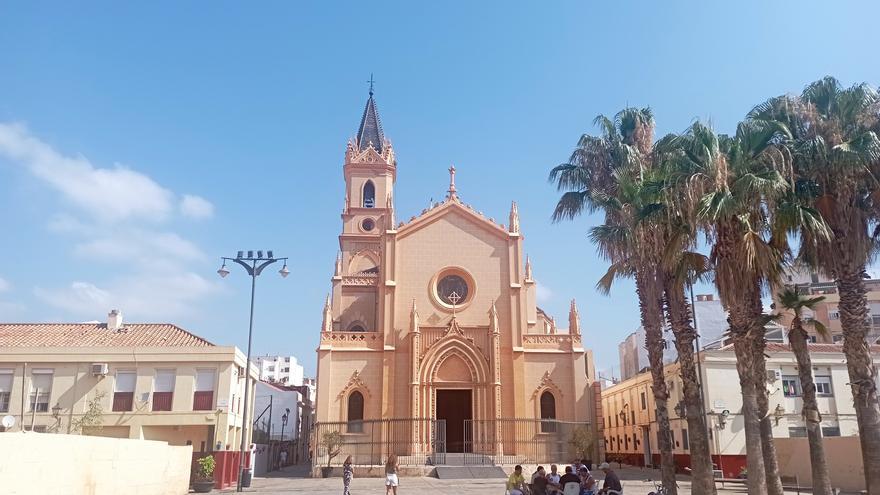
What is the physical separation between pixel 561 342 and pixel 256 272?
1869 cm

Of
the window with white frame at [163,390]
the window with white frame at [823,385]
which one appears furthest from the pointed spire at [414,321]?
the window with white frame at [823,385]

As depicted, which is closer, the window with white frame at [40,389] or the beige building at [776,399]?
the window with white frame at [40,389]

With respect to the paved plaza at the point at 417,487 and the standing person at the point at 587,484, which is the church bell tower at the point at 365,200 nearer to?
the paved plaza at the point at 417,487

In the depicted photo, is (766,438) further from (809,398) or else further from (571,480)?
(571,480)

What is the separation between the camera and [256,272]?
85.1 ft

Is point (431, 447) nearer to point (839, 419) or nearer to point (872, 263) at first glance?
point (839, 419)

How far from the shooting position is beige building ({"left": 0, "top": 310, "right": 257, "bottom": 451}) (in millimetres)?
30391

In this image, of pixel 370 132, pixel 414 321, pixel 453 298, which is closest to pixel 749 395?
pixel 414 321

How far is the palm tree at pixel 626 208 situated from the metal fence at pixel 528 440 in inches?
599

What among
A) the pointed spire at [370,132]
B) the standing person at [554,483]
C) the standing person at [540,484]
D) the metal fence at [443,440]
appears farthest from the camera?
the pointed spire at [370,132]

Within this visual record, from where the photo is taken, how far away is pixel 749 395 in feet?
51.3

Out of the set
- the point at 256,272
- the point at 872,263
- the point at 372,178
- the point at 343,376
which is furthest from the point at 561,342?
the point at 372,178

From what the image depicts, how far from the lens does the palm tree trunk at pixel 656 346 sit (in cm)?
1847

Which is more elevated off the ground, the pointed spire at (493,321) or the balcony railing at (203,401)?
the pointed spire at (493,321)
